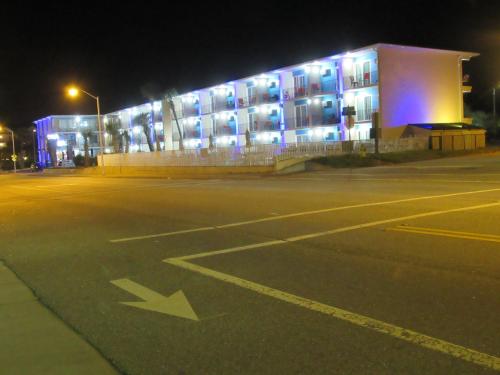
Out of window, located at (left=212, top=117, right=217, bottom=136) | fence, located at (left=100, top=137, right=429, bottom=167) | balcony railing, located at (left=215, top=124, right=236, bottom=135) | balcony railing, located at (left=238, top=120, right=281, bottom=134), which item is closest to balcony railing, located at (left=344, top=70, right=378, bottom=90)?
fence, located at (left=100, top=137, right=429, bottom=167)

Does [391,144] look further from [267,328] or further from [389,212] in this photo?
[267,328]

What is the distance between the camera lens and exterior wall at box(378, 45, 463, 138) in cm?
4225

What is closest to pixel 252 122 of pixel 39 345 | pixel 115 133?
pixel 115 133

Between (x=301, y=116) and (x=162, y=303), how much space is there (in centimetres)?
4512

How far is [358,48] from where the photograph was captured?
4222 cm

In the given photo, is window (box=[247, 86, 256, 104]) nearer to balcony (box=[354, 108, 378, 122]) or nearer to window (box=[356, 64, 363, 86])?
window (box=[356, 64, 363, 86])

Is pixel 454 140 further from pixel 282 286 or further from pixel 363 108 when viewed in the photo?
pixel 282 286

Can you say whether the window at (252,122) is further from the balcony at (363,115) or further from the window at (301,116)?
the balcony at (363,115)

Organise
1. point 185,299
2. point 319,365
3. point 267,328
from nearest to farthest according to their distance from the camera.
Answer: point 319,365 < point 267,328 < point 185,299

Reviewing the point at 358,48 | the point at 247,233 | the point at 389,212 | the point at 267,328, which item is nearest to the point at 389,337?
the point at 267,328

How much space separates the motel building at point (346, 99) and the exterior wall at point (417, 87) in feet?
0.23

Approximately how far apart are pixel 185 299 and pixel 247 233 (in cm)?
418

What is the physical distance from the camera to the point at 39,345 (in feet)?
16.1

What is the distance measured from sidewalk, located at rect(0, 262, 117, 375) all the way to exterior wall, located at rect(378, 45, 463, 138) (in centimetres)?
3853
